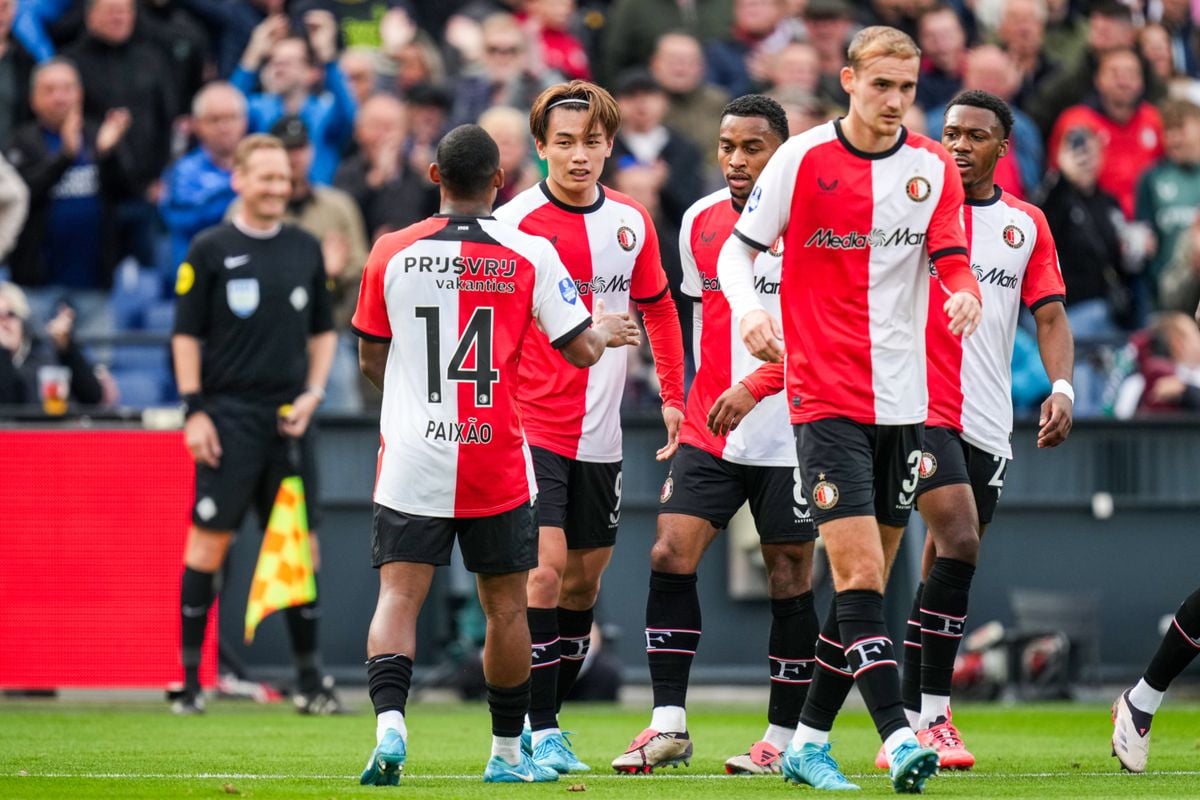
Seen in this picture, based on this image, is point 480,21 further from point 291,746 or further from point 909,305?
point 909,305

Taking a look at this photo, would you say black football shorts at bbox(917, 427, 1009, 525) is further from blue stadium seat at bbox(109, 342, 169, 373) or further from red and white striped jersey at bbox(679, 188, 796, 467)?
blue stadium seat at bbox(109, 342, 169, 373)

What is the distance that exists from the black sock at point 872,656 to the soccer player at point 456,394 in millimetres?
1212

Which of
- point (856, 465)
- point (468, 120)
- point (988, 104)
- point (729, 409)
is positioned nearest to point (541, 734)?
point (729, 409)

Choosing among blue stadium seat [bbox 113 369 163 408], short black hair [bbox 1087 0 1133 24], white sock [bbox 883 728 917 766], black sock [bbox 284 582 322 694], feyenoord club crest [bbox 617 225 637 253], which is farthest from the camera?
short black hair [bbox 1087 0 1133 24]

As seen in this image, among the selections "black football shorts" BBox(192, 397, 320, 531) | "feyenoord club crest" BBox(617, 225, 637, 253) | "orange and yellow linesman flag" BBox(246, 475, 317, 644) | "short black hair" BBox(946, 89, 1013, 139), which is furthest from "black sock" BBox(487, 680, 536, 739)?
"orange and yellow linesman flag" BBox(246, 475, 317, 644)

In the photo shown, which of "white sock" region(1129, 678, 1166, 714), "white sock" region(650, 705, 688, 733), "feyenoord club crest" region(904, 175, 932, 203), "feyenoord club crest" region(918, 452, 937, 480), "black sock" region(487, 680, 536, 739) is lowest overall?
"white sock" region(650, 705, 688, 733)

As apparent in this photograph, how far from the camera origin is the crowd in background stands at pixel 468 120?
1479 centimetres

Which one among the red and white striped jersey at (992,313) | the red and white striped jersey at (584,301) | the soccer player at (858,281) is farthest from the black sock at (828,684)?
the red and white striped jersey at (992,313)

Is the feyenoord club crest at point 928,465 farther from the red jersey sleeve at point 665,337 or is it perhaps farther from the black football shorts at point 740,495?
the red jersey sleeve at point 665,337

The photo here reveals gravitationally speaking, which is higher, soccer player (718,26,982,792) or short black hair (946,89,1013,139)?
short black hair (946,89,1013,139)

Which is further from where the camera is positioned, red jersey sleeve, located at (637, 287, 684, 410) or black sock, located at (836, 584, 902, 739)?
red jersey sleeve, located at (637, 287, 684, 410)

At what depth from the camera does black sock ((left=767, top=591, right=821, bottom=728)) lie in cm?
869

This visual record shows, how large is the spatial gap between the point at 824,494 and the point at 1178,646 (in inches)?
88.7

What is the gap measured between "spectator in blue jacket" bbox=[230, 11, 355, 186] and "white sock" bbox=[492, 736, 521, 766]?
898cm
